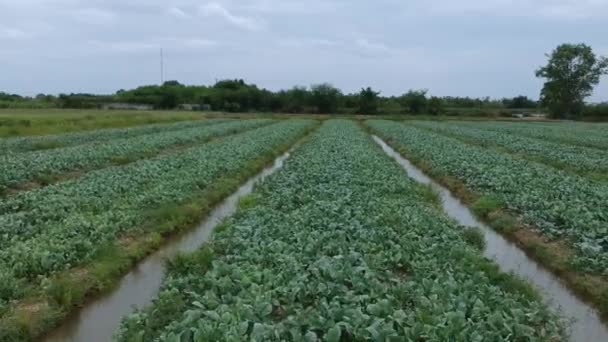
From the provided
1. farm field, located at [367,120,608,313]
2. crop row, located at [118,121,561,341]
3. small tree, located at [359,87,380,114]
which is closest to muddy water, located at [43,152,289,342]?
crop row, located at [118,121,561,341]

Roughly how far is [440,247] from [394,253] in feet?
3.16

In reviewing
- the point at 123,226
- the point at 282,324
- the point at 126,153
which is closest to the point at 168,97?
the point at 126,153

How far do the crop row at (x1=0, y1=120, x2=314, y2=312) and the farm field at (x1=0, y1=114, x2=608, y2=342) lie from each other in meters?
0.04

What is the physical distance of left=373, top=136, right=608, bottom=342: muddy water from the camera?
25.1ft

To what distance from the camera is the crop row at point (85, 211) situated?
877cm

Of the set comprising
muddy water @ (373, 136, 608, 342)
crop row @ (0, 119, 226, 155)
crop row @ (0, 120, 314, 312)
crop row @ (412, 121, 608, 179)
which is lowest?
muddy water @ (373, 136, 608, 342)

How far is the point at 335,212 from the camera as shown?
11.5 metres

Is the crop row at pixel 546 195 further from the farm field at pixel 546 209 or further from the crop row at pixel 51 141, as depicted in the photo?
the crop row at pixel 51 141

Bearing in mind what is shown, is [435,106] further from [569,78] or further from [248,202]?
[248,202]

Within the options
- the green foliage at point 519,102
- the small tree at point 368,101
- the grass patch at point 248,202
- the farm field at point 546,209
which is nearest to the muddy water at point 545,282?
the farm field at point 546,209

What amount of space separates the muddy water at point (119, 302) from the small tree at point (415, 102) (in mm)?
83785

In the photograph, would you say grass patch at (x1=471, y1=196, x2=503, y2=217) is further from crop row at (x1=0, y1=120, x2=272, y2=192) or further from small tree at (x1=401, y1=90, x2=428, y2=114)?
small tree at (x1=401, y1=90, x2=428, y2=114)

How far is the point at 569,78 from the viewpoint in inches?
3671

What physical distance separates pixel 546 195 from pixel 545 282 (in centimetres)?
537
